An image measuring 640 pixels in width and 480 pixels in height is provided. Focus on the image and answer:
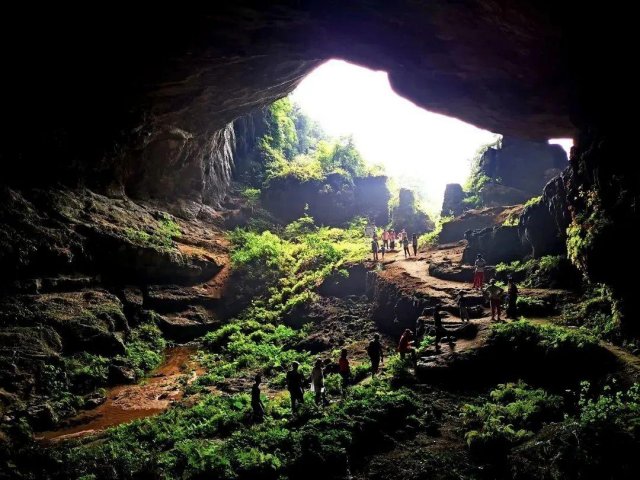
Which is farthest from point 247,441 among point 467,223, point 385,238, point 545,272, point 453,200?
point 453,200

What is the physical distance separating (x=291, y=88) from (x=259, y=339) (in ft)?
50.6

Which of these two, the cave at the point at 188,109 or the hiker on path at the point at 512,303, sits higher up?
the cave at the point at 188,109

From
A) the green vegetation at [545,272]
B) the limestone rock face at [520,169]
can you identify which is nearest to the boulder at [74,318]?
the green vegetation at [545,272]

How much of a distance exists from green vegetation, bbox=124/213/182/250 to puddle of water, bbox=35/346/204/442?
677 cm

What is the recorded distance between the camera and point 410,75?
17.0 metres

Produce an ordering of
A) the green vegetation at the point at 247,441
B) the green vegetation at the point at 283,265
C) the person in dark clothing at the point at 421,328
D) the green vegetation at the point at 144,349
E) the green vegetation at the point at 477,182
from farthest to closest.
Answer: the green vegetation at the point at 477,182, the green vegetation at the point at 283,265, the green vegetation at the point at 144,349, the person in dark clothing at the point at 421,328, the green vegetation at the point at 247,441

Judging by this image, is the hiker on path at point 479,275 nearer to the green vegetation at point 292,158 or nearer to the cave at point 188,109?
the cave at point 188,109

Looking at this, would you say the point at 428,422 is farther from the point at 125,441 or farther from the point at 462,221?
the point at 462,221

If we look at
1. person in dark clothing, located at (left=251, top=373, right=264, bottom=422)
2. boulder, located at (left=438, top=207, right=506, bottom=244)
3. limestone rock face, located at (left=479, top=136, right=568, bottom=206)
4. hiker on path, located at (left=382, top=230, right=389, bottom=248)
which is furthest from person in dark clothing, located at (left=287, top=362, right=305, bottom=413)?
limestone rock face, located at (left=479, top=136, right=568, bottom=206)

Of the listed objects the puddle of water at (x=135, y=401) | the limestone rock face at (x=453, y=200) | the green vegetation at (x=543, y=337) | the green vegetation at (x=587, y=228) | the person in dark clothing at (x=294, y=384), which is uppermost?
the limestone rock face at (x=453, y=200)

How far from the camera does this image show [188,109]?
74.5ft

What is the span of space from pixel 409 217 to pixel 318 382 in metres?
32.0

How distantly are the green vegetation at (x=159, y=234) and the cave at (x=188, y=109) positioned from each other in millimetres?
130

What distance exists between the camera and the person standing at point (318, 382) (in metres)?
12.4
